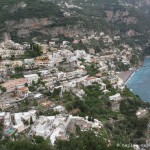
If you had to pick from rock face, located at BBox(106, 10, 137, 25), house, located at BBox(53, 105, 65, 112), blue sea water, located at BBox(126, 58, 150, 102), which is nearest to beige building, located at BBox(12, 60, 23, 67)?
house, located at BBox(53, 105, 65, 112)

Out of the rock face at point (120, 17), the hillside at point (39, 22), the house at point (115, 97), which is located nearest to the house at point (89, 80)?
the house at point (115, 97)

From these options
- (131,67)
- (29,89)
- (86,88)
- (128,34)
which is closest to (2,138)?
(29,89)

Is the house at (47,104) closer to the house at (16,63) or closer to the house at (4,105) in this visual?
the house at (4,105)

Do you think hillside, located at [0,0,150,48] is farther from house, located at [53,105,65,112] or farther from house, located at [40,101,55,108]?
house, located at [53,105,65,112]

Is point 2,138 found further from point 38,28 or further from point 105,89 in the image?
point 38,28

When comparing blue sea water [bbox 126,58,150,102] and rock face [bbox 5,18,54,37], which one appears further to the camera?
rock face [bbox 5,18,54,37]

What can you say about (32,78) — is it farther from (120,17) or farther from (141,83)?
(120,17)
